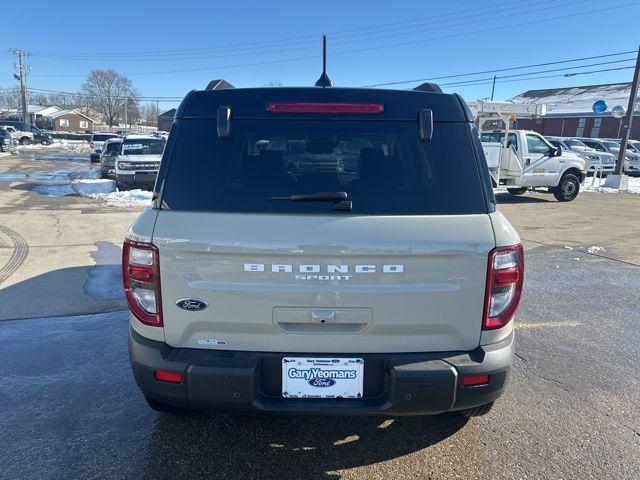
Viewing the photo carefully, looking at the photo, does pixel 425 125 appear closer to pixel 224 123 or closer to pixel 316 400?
pixel 224 123

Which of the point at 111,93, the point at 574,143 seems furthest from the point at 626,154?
the point at 111,93

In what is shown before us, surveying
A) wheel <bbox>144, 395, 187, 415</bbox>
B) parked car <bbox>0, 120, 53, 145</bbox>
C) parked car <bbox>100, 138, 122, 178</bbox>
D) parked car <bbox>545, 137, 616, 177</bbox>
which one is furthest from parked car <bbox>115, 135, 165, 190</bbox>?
parked car <bbox>0, 120, 53, 145</bbox>

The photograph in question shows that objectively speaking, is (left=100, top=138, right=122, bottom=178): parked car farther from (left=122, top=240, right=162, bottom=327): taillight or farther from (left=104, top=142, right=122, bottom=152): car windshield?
(left=122, top=240, right=162, bottom=327): taillight

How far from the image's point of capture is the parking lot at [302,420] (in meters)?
2.51

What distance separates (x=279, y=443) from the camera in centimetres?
268

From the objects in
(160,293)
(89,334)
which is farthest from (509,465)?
(89,334)

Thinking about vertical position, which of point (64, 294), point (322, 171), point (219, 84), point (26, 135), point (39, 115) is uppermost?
point (39, 115)

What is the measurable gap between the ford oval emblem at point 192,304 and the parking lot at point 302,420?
978 millimetres

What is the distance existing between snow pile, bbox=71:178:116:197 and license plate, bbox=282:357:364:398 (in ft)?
43.8

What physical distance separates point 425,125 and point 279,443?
2.00m

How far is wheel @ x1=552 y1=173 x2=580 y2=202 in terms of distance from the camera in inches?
563

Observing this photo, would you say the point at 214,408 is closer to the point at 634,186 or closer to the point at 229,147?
the point at 229,147

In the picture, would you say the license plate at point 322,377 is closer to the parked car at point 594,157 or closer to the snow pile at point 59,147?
the parked car at point 594,157

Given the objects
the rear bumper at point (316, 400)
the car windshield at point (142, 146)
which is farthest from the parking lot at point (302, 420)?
the car windshield at point (142, 146)
